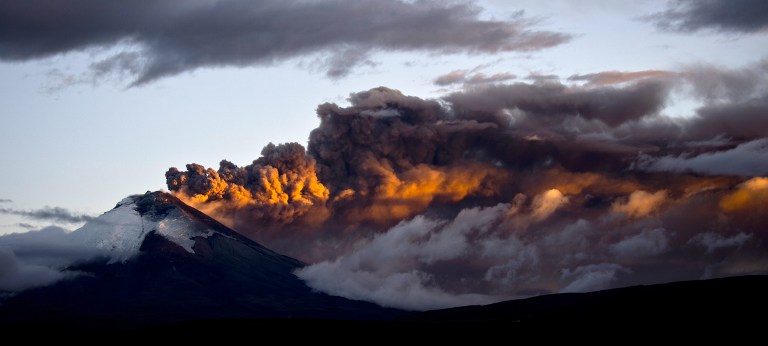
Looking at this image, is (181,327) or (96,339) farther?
(181,327)

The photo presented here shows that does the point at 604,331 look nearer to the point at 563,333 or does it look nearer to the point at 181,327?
the point at 563,333

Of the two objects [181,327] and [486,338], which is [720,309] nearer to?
[486,338]

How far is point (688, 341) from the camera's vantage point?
5172 inches

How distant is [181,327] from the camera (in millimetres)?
183625

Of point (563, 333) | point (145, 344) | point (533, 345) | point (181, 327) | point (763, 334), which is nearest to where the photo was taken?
point (763, 334)

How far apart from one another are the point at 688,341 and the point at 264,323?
79722 millimetres

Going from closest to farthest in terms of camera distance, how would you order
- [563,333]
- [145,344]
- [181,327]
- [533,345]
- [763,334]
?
[763,334], [533,345], [563,333], [145,344], [181,327]

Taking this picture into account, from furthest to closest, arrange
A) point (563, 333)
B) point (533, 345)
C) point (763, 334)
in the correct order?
point (563, 333), point (533, 345), point (763, 334)

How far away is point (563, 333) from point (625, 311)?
24929 mm

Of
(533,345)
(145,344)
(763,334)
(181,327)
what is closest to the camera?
(763,334)

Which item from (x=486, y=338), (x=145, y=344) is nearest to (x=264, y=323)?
(x=145, y=344)

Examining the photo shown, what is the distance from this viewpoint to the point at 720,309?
511 feet

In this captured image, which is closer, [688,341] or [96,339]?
[688,341]

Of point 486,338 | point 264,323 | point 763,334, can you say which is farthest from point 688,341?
point 264,323
